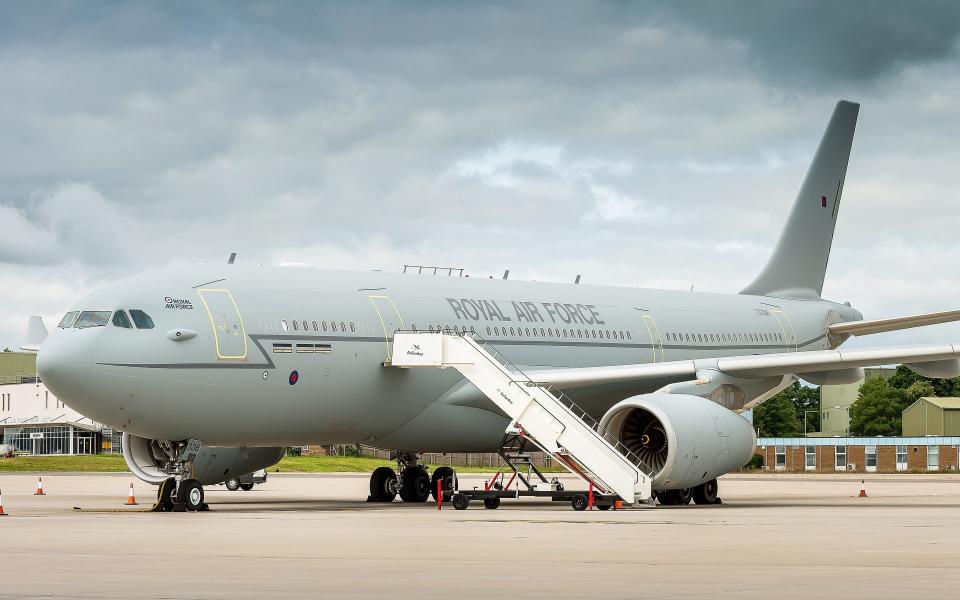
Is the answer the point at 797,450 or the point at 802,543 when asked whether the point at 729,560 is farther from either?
the point at 797,450

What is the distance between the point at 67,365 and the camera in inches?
970

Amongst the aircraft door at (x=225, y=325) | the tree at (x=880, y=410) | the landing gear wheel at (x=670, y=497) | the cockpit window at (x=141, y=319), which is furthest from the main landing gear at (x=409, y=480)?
the tree at (x=880, y=410)

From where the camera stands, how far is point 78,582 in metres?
12.0

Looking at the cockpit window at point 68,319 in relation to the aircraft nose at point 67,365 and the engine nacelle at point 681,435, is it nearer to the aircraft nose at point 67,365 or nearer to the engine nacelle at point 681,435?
the aircraft nose at point 67,365

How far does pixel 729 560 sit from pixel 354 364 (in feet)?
47.6

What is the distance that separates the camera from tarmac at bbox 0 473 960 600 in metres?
11.5

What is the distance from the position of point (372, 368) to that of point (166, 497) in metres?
4.77

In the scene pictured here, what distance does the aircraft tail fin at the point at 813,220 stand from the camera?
3966cm

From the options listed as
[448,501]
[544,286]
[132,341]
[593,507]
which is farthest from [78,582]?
[544,286]

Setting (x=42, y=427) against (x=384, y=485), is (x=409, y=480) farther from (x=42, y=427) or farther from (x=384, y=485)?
(x=42, y=427)

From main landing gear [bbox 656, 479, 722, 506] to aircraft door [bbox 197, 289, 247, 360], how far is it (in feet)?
28.1

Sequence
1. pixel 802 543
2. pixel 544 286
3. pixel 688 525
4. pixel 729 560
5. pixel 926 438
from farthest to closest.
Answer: pixel 926 438 < pixel 544 286 < pixel 688 525 < pixel 802 543 < pixel 729 560

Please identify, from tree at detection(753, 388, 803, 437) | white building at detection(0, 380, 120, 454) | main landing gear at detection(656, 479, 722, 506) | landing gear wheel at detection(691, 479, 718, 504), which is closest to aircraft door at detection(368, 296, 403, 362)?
main landing gear at detection(656, 479, 722, 506)

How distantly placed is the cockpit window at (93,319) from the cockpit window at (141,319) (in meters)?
0.38
